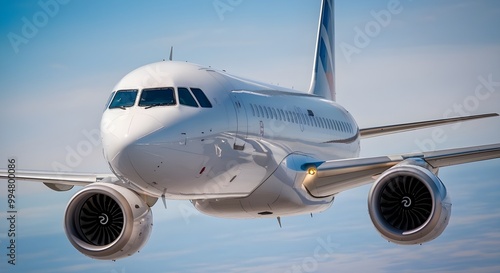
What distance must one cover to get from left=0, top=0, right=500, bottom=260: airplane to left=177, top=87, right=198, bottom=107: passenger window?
3 cm

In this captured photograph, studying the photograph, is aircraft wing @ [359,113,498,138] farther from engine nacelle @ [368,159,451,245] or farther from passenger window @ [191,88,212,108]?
passenger window @ [191,88,212,108]

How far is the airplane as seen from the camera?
918 inches

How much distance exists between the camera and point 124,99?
24047mm

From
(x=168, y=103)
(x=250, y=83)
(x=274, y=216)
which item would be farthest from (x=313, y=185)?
(x=168, y=103)

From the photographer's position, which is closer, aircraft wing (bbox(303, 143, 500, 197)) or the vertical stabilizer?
aircraft wing (bbox(303, 143, 500, 197))

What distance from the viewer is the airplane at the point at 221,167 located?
918 inches

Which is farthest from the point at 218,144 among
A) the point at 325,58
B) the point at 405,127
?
the point at 325,58

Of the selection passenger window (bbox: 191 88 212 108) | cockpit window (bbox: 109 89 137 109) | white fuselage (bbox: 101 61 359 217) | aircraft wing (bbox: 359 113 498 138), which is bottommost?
aircraft wing (bbox: 359 113 498 138)

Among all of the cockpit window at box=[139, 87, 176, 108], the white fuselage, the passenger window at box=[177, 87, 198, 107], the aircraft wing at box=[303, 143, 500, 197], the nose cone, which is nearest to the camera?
the nose cone

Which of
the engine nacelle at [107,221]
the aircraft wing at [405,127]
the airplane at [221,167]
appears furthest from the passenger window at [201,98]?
the aircraft wing at [405,127]

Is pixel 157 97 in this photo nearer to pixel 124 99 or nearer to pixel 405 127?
pixel 124 99

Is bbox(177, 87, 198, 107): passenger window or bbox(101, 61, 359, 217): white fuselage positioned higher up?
bbox(177, 87, 198, 107): passenger window

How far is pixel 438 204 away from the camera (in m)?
25.5

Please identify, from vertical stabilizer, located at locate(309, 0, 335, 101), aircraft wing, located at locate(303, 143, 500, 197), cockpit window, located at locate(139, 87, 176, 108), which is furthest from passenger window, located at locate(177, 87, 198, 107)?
vertical stabilizer, located at locate(309, 0, 335, 101)
